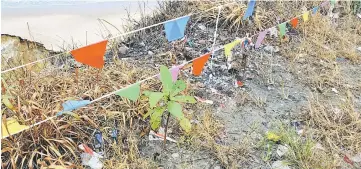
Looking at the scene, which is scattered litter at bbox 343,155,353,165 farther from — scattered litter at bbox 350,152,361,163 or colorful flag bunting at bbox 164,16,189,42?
colorful flag bunting at bbox 164,16,189,42

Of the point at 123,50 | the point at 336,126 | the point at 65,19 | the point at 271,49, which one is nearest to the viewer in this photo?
the point at 336,126

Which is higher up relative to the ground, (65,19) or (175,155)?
(65,19)

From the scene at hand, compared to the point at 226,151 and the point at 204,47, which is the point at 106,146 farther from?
the point at 204,47

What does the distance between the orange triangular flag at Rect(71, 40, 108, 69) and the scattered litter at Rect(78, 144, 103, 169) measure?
1.51ft

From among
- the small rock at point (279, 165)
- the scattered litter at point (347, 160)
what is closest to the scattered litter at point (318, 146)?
the scattered litter at point (347, 160)

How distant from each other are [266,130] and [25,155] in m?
1.40

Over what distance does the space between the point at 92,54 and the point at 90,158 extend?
553mm

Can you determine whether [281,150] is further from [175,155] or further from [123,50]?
[123,50]

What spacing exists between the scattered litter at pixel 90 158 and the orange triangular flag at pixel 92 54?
18.1 inches

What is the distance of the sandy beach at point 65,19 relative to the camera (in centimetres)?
356

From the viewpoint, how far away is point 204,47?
346 centimetres

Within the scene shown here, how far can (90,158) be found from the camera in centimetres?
213

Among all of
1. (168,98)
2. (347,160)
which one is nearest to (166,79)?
(168,98)

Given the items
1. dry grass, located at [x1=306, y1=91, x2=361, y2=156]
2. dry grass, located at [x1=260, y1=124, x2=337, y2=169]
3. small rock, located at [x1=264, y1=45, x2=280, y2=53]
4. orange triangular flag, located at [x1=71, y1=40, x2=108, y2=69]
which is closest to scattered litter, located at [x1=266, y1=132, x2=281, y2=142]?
dry grass, located at [x1=260, y1=124, x2=337, y2=169]
